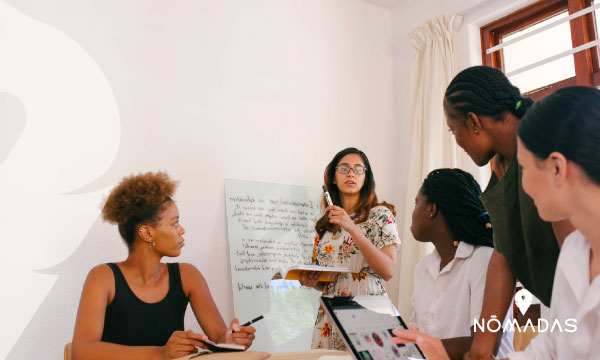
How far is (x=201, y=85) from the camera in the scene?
289 centimetres

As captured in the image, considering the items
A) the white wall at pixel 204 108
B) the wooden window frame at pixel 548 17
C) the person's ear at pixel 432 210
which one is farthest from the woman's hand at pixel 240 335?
the wooden window frame at pixel 548 17

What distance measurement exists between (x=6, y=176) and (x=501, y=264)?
2.08 meters

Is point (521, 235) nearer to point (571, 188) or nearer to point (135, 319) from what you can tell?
point (571, 188)

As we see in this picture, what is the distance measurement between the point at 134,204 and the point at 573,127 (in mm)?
1650

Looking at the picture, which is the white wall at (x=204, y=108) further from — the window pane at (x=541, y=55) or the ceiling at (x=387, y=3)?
the window pane at (x=541, y=55)

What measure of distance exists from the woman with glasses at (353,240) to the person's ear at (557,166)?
1.25 meters

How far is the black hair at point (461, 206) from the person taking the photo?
1.58 metres

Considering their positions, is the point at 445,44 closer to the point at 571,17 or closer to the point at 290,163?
the point at 571,17

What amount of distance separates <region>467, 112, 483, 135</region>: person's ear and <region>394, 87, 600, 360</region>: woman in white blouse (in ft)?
0.97

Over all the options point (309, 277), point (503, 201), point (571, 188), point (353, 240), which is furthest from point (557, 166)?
point (353, 240)

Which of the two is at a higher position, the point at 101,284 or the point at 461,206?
the point at 461,206

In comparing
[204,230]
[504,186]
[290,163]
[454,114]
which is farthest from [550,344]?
[290,163]

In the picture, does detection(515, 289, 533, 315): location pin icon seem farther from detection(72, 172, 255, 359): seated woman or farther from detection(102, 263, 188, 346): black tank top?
detection(102, 263, 188, 346): black tank top

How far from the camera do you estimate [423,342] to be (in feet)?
3.58
